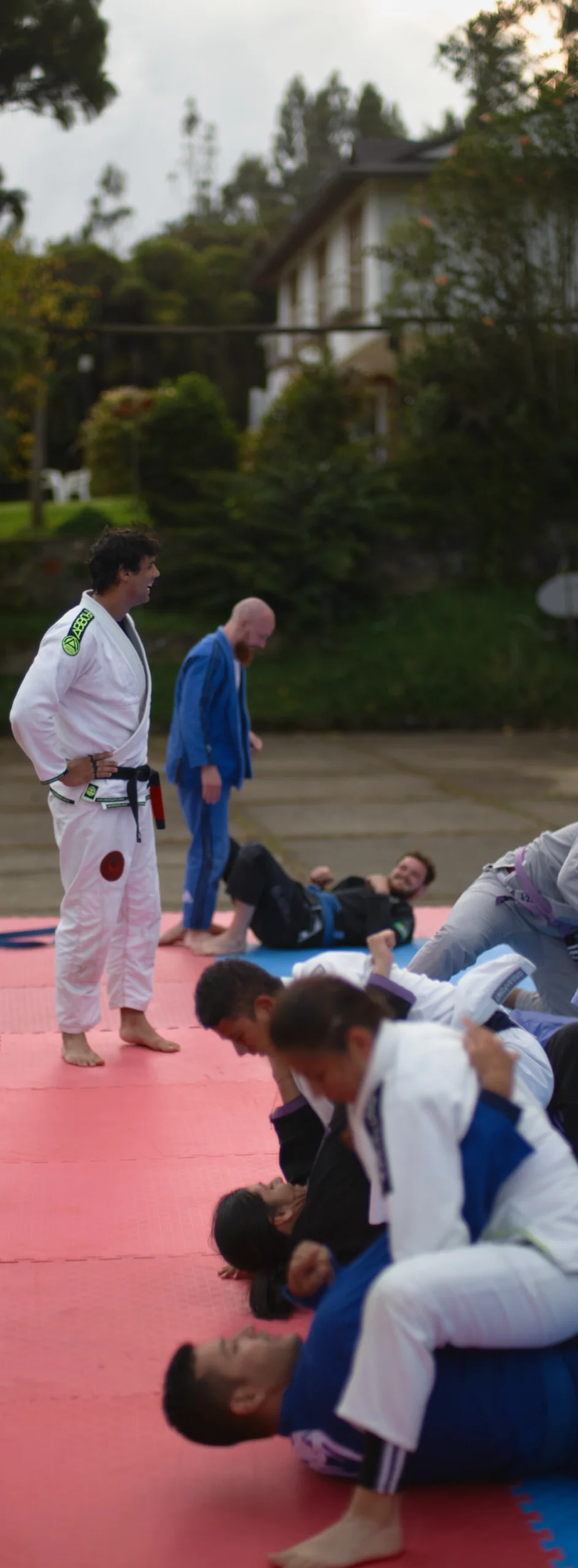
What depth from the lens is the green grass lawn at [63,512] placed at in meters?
22.6

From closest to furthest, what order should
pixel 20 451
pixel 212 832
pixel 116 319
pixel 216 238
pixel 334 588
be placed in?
pixel 212 832 < pixel 334 588 < pixel 20 451 < pixel 116 319 < pixel 216 238

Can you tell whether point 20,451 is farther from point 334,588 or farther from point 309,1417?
point 309,1417

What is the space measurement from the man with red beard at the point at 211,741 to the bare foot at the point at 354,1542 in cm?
426

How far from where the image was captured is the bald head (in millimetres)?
6531

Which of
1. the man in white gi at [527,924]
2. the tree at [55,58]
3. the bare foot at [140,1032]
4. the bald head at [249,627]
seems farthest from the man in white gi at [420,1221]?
the tree at [55,58]

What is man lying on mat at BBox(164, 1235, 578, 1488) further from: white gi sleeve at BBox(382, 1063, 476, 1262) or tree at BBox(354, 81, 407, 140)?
tree at BBox(354, 81, 407, 140)

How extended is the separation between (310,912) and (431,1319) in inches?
172

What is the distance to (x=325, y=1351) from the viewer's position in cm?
245

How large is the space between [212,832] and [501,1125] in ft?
14.0

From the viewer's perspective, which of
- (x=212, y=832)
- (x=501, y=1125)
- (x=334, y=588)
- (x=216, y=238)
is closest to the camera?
(x=501, y=1125)

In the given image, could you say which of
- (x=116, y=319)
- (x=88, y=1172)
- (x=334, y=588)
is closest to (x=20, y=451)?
(x=334, y=588)

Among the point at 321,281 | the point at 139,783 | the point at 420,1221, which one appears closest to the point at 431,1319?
the point at 420,1221

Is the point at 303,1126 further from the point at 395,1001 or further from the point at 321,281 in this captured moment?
the point at 321,281

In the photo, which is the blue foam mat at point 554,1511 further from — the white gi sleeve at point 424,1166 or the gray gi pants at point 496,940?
the gray gi pants at point 496,940
